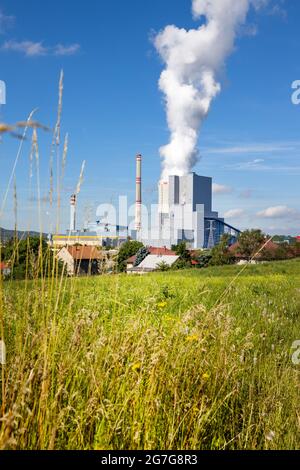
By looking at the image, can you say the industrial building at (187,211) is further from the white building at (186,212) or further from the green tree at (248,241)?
the green tree at (248,241)

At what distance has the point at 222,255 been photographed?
5306cm

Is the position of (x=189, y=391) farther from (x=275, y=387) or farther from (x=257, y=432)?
(x=275, y=387)

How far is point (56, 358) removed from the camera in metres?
2.73

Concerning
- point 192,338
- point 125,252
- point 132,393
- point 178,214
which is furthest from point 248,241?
point 132,393

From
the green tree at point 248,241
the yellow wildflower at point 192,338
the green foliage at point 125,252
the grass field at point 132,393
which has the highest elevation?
the green tree at point 248,241

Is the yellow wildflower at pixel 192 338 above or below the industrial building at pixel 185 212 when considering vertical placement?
below

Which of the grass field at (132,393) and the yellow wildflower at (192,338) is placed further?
the yellow wildflower at (192,338)

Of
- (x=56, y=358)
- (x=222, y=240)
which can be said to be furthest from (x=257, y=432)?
(x=222, y=240)

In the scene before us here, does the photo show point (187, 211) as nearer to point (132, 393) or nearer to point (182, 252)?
point (182, 252)

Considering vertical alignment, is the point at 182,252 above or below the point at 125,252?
above

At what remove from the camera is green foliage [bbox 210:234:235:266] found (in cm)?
5288

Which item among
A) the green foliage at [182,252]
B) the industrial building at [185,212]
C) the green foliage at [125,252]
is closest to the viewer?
the green foliage at [125,252]

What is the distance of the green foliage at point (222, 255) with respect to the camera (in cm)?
5288

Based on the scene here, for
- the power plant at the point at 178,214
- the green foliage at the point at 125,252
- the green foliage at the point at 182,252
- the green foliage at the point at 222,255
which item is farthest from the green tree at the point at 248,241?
the power plant at the point at 178,214
